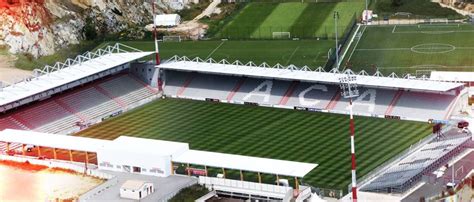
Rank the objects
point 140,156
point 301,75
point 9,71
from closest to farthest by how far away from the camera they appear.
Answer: point 140,156 → point 301,75 → point 9,71

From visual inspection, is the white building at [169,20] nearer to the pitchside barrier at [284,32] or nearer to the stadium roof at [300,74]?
the pitchside barrier at [284,32]

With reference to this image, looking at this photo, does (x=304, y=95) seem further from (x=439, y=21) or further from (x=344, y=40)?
(x=439, y=21)

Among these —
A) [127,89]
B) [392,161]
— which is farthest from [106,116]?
[392,161]

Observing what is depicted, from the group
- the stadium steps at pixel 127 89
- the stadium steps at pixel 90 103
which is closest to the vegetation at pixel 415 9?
the stadium steps at pixel 127 89

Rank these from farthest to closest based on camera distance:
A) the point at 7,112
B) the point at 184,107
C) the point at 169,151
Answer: the point at 184,107, the point at 7,112, the point at 169,151

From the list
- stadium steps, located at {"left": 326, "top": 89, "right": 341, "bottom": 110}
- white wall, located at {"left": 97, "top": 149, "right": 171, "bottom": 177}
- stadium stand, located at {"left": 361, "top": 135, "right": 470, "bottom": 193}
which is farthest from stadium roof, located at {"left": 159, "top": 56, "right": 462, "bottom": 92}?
white wall, located at {"left": 97, "top": 149, "right": 171, "bottom": 177}

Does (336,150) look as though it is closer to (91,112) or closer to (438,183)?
(438,183)

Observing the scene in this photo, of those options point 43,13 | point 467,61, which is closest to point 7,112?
point 43,13
